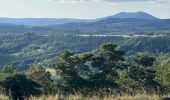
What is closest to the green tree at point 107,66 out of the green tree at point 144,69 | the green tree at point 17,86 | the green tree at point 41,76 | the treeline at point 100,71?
the treeline at point 100,71

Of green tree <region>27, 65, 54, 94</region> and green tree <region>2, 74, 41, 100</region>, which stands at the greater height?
green tree <region>2, 74, 41, 100</region>

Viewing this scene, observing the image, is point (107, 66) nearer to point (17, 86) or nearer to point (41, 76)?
point (41, 76)

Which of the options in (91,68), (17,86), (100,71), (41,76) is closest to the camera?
(17,86)

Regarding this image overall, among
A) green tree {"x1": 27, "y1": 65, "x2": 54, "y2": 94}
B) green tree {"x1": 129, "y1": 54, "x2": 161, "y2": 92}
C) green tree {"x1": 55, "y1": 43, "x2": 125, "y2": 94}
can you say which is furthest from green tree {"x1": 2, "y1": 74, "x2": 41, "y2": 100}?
green tree {"x1": 27, "y1": 65, "x2": 54, "y2": 94}

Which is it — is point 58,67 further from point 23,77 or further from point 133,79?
point 23,77

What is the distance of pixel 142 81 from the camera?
38.8 m

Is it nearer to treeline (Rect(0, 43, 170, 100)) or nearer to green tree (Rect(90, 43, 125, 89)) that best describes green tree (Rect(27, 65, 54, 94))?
treeline (Rect(0, 43, 170, 100))

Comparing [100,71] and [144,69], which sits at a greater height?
[100,71]

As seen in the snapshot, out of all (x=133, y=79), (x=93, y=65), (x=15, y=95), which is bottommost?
(x=133, y=79)

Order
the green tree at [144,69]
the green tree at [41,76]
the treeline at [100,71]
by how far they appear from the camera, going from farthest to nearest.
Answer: the green tree at [41,76], the green tree at [144,69], the treeline at [100,71]

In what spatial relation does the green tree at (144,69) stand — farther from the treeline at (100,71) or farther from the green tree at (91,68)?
the green tree at (91,68)

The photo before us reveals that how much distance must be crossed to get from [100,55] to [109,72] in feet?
6.27

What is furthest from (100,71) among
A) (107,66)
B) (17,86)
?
(17,86)

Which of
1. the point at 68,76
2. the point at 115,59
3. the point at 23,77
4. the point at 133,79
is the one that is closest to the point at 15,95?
the point at 23,77
